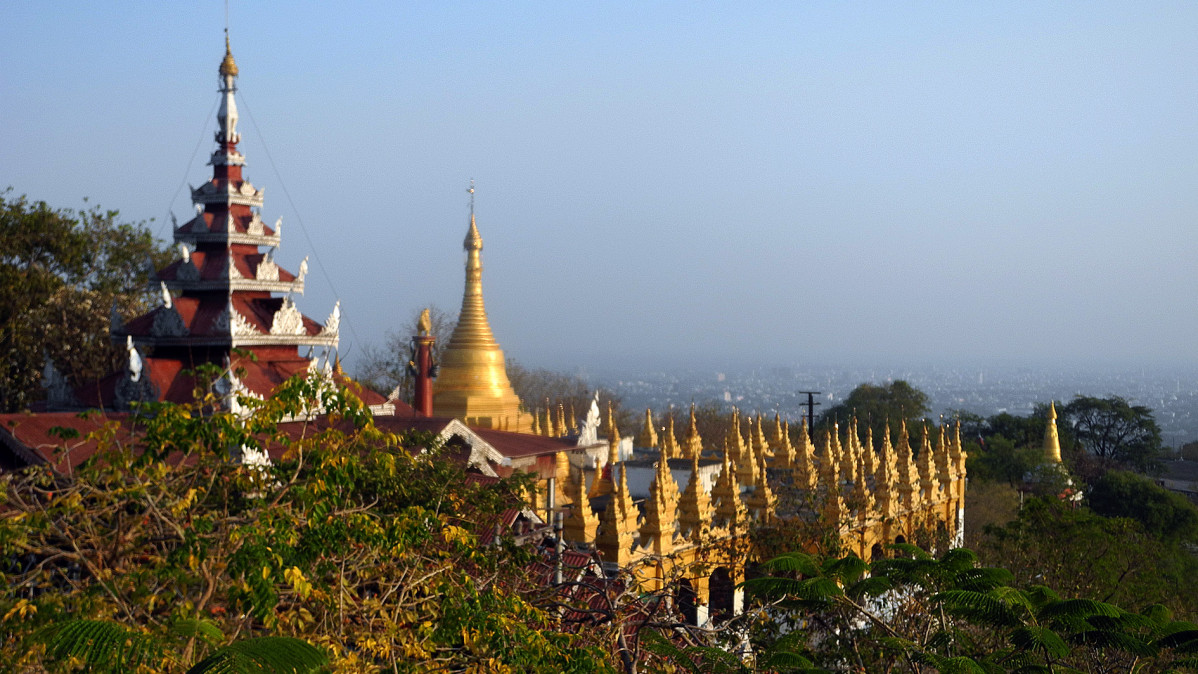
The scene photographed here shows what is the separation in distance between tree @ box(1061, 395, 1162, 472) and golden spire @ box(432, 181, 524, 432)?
4252 cm

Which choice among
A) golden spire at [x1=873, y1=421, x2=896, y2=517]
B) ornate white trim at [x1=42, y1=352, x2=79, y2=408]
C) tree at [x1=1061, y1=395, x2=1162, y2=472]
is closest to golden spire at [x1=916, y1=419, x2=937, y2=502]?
golden spire at [x1=873, y1=421, x2=896, y2=517]

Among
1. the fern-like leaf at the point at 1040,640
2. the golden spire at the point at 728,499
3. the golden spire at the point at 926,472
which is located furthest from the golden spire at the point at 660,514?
the golden spire at the point at 926,472

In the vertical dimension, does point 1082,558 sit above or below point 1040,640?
below

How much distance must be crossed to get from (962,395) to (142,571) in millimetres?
203113

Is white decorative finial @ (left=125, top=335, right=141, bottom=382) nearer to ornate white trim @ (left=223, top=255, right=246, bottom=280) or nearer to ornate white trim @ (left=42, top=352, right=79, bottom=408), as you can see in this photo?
ornate white trim @ (left=42, top=352, right=79, bottom=408)

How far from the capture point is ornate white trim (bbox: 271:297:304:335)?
66.9 feet

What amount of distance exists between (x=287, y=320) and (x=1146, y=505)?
30.9 meters

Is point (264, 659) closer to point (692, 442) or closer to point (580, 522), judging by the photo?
point (580, 522)

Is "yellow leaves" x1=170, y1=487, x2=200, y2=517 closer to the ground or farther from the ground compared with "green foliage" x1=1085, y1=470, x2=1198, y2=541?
farther from the ground

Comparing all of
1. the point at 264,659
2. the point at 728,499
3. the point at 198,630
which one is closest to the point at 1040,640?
the point at 264,659

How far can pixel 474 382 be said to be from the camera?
28594 mm

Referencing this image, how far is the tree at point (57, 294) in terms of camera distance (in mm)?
26641

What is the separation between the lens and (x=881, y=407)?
5938 centimetres

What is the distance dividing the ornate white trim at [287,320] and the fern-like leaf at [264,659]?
49.6ft
